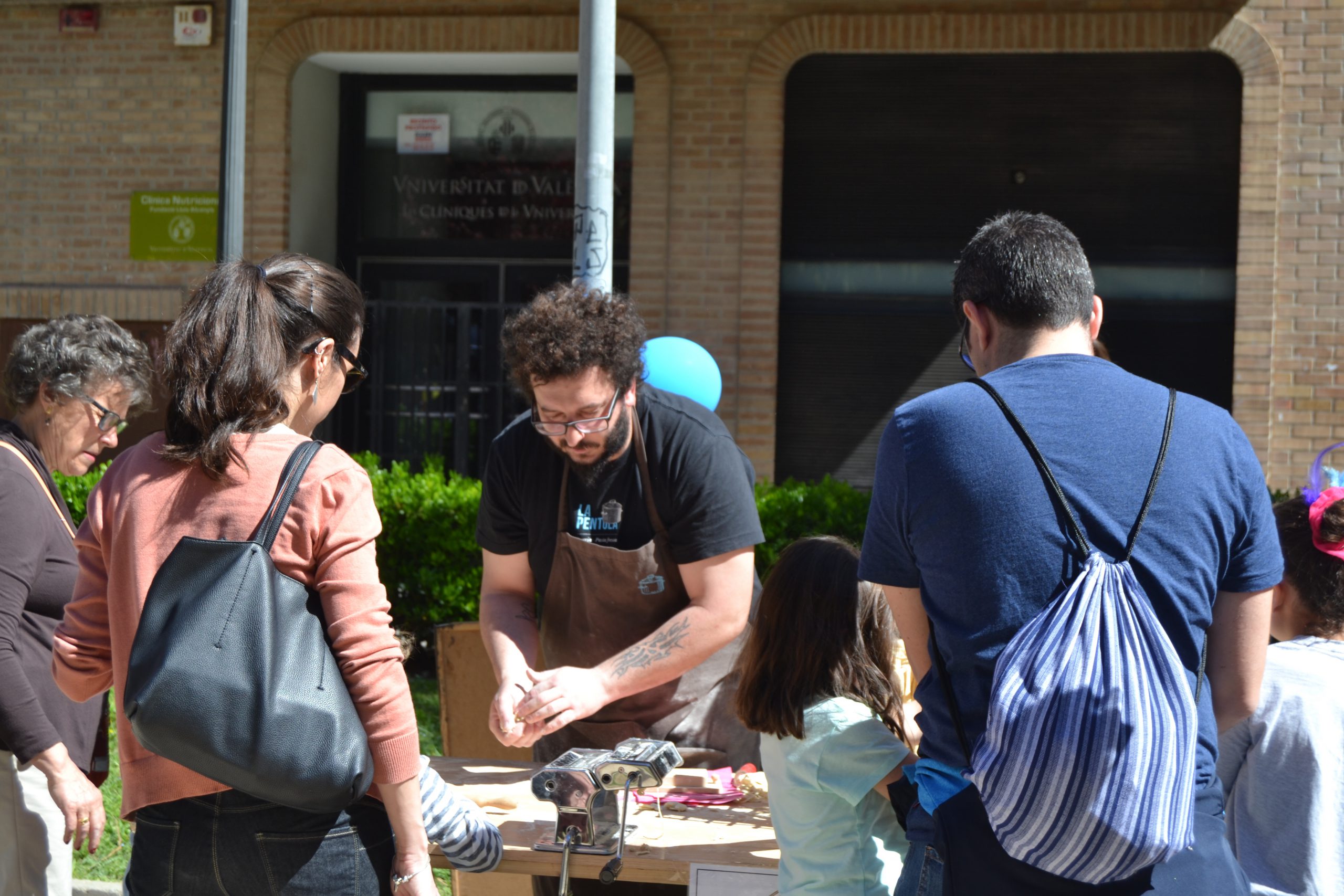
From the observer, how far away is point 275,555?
190cm

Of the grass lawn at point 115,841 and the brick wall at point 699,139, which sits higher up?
the brick wall at point 699,139

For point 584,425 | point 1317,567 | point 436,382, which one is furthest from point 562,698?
point 436,382

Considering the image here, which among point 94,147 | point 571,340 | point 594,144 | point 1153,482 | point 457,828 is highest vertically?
point 94,147

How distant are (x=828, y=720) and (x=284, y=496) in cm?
123

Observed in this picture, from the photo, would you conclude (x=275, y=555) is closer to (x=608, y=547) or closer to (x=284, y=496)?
(x=284, y=496)

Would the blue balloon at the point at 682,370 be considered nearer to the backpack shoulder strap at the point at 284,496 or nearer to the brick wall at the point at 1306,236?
the backpack shoulder strap at the point at 284,496

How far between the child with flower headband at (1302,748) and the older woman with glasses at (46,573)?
2529 millimetres

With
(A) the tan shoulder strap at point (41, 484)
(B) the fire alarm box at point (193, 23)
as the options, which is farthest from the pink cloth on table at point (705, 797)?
(B) the fire alarm box at point (193, 23)

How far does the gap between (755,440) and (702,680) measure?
501 centimetres

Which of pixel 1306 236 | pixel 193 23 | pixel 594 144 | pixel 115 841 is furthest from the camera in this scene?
pixel 193 23

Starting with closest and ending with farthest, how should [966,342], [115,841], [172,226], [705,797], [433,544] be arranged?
[966,342] < [705,797] < [115,841] < [433,544] < [172,226]

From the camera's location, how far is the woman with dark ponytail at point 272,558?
190cm

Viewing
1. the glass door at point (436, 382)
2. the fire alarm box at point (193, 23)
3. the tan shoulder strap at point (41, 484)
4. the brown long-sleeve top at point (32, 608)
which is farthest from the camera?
the glass door at point (436, 382)

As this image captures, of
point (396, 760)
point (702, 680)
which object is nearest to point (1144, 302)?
point (702, 680)
